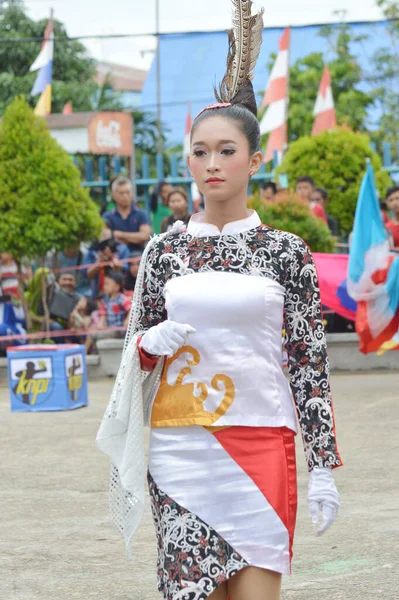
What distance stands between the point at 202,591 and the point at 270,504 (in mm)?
290

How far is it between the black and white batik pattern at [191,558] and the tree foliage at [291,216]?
8.30 metres

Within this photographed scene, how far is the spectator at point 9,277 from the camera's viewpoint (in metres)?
12.1

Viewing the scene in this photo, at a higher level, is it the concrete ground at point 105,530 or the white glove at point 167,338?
the white glove at point 167,338

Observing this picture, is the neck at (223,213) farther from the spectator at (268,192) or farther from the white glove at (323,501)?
the spectator at (268,192)

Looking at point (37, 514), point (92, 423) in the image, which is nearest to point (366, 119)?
point (92, 423)

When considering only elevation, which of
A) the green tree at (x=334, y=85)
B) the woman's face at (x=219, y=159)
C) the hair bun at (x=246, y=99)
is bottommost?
the green tree at (x=334, y=85)

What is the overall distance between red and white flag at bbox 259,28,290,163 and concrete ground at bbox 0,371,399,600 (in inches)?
365

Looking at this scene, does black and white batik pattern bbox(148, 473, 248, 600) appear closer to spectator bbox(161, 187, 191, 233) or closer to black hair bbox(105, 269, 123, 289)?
black hair bbox(105, 269, 123, 289)

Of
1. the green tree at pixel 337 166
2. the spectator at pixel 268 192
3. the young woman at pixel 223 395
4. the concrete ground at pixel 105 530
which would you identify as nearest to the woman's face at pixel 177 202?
the spectator at pixel 268 192

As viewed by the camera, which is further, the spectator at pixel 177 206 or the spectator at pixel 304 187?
the spectator at pixel 304 187

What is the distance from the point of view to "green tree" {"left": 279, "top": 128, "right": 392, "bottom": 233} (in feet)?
45.1

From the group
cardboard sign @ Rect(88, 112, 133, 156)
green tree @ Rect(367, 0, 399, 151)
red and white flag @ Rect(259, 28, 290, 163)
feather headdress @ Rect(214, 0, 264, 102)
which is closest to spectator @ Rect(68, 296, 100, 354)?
cardboard sign @ Rect(88, 112, 133, 156)

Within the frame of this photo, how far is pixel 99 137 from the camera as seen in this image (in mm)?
16625

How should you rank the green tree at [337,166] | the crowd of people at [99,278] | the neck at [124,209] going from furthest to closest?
the green tree at [337,166] → the neck at [124,209] → the crowd of people at [99,278]
